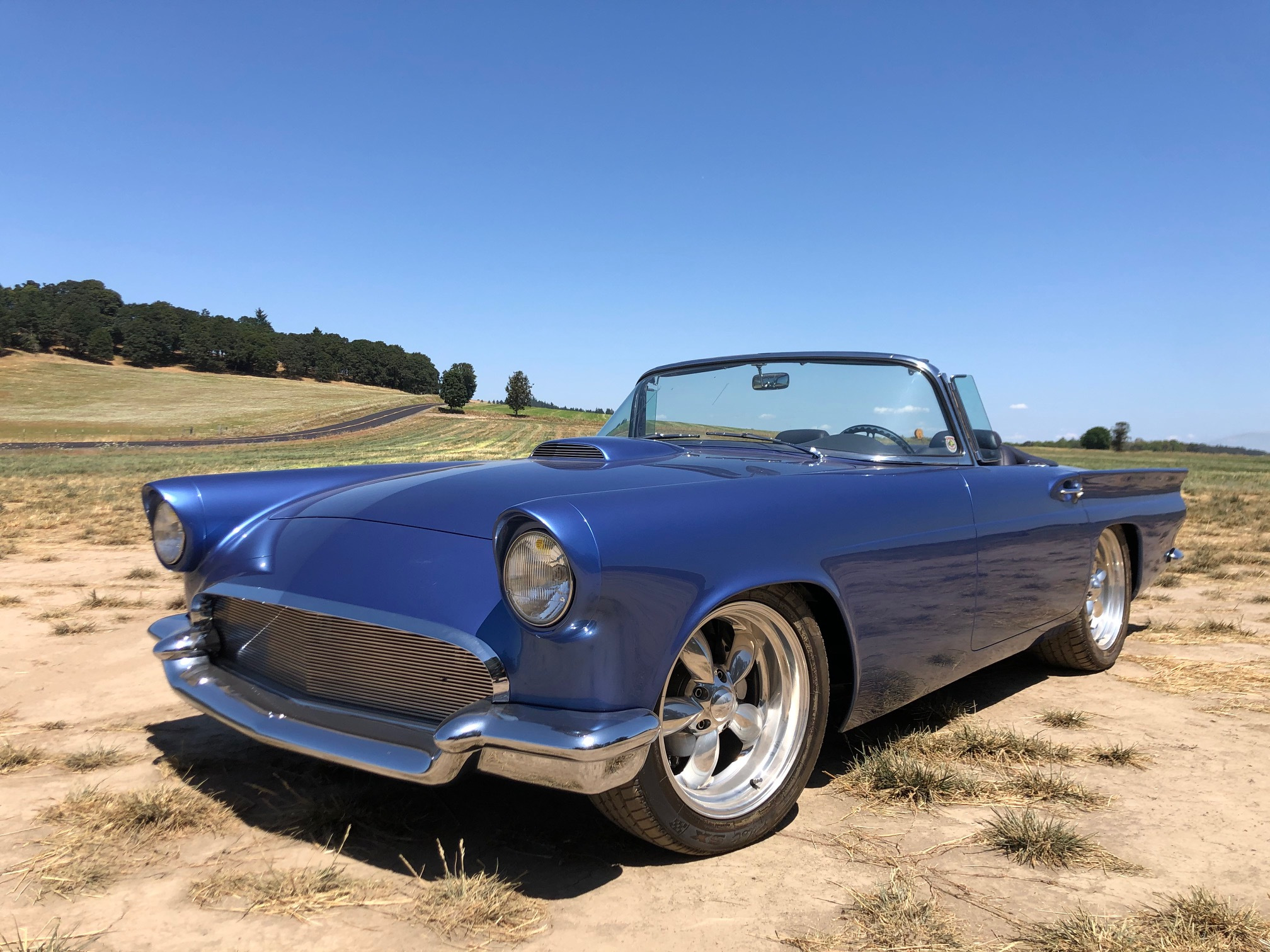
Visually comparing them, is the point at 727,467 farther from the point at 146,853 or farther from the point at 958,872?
the point at 146,853

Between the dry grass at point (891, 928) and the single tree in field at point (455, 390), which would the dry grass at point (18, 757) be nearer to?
the dry grass at point (891, 928)

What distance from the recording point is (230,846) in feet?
7.07

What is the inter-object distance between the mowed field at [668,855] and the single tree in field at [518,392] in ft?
271

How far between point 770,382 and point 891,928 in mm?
2249

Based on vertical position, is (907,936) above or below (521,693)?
below

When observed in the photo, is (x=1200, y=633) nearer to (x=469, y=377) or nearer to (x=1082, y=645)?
(x=1082, y=645)

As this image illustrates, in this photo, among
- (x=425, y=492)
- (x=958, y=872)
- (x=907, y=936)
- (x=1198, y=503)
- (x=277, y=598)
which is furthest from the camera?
(x=1198, y=503)

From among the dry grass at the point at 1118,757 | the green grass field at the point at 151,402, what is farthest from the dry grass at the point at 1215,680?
the green grass field at the point at 151,402

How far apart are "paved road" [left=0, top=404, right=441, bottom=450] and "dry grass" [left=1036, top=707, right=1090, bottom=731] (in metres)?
37.6

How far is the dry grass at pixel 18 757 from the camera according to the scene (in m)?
2.66

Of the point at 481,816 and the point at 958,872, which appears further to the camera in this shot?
the point at 481,816

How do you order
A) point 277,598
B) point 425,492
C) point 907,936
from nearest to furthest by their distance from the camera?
1. point 907,936
2. point 277,598
3. point 425,492

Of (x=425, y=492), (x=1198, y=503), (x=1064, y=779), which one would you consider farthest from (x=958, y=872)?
(x=1198, y=503)

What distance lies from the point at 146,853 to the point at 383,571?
90 cm
